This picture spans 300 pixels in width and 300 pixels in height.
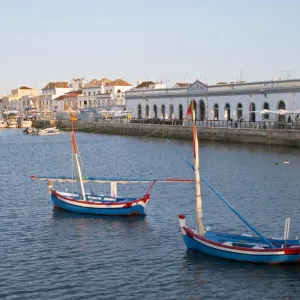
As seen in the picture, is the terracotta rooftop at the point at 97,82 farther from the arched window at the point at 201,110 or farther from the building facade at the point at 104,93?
the arched window at the point at 201,110

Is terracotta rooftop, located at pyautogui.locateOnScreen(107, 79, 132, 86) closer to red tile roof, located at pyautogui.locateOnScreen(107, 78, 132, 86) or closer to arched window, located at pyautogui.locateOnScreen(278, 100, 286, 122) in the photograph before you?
red tile roof, located at pyautogui.locateOnScreen(107, 78, 132, 86)

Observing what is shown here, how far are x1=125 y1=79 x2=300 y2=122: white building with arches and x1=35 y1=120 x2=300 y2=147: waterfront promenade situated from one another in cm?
229

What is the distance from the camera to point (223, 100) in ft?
260

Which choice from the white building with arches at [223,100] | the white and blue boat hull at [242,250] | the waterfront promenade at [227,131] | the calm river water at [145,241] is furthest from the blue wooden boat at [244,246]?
the white building with arches at [223,100]

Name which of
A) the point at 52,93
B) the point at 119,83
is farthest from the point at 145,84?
the point at 52,93

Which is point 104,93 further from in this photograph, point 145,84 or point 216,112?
point 216,112

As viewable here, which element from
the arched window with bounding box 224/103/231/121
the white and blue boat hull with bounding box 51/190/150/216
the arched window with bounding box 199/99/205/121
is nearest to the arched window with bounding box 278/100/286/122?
the arched window with bounding box 224/103/231/121

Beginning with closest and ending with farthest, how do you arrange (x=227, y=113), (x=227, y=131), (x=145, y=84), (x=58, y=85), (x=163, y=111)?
(x=227, y=131)
(x=227, y=113)
(x=163, y=111)
(x=145, y=84)
(x=58, y=85)

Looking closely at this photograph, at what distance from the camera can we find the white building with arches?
6894 cm

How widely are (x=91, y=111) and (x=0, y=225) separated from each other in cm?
8718

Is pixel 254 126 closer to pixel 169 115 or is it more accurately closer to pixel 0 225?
pixel 169 115

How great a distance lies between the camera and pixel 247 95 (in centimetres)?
7469

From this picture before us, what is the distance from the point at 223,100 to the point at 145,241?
180 feet

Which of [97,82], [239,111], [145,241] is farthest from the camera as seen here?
[97,82]
